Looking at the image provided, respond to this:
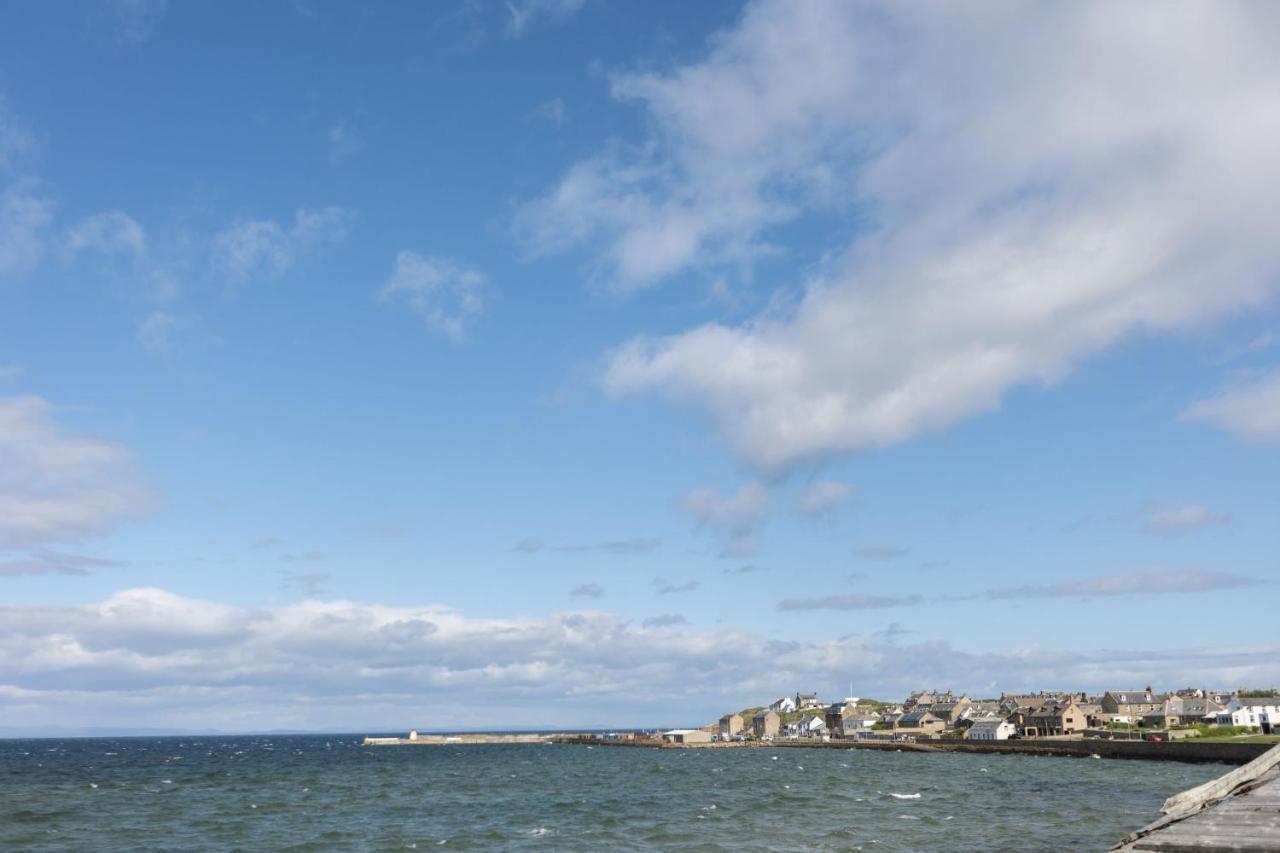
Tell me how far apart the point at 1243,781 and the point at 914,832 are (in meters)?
15.9

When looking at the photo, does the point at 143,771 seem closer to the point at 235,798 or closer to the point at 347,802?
the point at 235,798

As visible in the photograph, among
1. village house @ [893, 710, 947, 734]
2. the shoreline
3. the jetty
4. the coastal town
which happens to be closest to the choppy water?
the shoreline

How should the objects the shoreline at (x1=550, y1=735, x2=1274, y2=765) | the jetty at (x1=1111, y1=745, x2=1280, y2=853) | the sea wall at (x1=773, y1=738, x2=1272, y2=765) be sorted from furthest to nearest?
1. the shoreline at (x1=550, y1=735, x2=1274, y2=765)
2. the sea wall at (x1=773, y1=738, x2=1272, y2=765)
3. the jetty at (x1=1111, y1=745, x2=1280, y2=853)

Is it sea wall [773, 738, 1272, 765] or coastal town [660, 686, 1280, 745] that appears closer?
sea wall [773, 738, 1272, 765]

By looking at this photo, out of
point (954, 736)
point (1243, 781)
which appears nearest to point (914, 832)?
point (1243, 781)

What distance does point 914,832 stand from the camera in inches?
2036

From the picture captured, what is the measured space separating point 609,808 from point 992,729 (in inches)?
4664

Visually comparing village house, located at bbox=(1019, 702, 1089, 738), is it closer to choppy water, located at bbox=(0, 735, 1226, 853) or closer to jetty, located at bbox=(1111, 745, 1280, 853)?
choppy water, located at bbox=(0, 735, 1226, 853)

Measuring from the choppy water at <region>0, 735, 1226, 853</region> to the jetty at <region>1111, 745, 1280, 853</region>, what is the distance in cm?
674

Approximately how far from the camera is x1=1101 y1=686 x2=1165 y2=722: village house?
187125mm

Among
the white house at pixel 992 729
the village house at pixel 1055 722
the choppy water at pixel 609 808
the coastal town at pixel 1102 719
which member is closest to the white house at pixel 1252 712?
the coastal town at pixel 1102 719

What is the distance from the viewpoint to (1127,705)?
189375 millimetres

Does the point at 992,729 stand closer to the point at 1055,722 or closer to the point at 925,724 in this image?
the point at 1055,722

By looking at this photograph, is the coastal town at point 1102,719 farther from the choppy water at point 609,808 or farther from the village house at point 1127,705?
the choppy water at point 609,808
